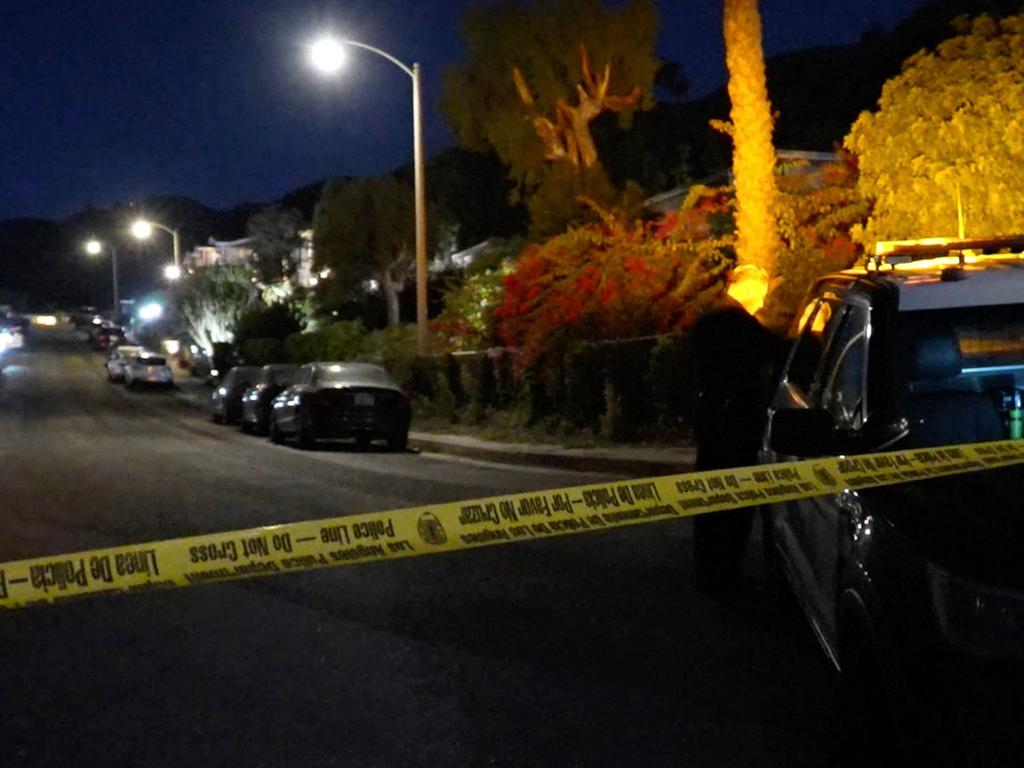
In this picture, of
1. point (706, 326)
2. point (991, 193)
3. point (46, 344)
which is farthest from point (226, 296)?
point (706, 326)

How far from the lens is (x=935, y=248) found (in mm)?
6562

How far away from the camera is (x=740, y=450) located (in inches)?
305

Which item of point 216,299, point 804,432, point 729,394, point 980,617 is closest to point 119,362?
point 216,299

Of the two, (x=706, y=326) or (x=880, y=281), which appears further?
(x=706, y=326)

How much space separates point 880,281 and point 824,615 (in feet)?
4.60

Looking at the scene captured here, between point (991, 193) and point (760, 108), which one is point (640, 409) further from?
point (991, 193)

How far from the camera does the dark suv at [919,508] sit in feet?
11.7

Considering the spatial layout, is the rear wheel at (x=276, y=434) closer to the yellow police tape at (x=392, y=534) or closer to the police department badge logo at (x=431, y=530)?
the yellow police tape at (x=392, y=534)

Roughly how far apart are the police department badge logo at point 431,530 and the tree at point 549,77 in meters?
27.6

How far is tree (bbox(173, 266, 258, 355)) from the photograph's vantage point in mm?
55781

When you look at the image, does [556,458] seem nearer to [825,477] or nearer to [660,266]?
[660,266]

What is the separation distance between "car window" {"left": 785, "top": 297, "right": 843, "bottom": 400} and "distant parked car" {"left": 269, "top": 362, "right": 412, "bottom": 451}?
15585 mm

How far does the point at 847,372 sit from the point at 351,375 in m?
17.6

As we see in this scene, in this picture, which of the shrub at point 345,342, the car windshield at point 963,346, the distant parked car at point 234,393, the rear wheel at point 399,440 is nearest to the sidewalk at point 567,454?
the rear wheel at point 399,440
